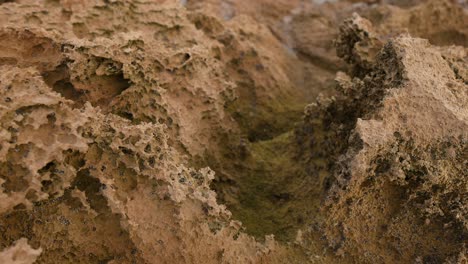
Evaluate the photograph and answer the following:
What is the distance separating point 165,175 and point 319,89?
77.7 inches

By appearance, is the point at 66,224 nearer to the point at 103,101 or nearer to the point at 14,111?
the point at 14,111

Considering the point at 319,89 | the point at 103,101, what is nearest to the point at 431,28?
the point at 319,89

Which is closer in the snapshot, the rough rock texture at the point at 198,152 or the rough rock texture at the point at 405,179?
the rough rock texture at the point at 198,152

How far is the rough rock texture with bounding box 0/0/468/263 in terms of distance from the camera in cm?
187

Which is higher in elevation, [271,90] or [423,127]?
[423,127]

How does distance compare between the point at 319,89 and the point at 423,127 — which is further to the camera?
the point at 319,89

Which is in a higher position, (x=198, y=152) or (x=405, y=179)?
(x=405, y=179)

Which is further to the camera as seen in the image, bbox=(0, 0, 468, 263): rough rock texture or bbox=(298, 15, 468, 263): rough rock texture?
bbox=(298, 15, 468, 263): rough rock texture

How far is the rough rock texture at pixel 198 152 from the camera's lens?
1866 millimetres

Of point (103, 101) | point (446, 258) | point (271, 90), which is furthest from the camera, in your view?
point (271, 90)

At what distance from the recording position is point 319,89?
3588 mm

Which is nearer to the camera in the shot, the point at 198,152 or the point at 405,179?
the point at 405,179

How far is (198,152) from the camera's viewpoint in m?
2.52

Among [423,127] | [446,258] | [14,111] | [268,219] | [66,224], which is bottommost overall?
[268,219]
